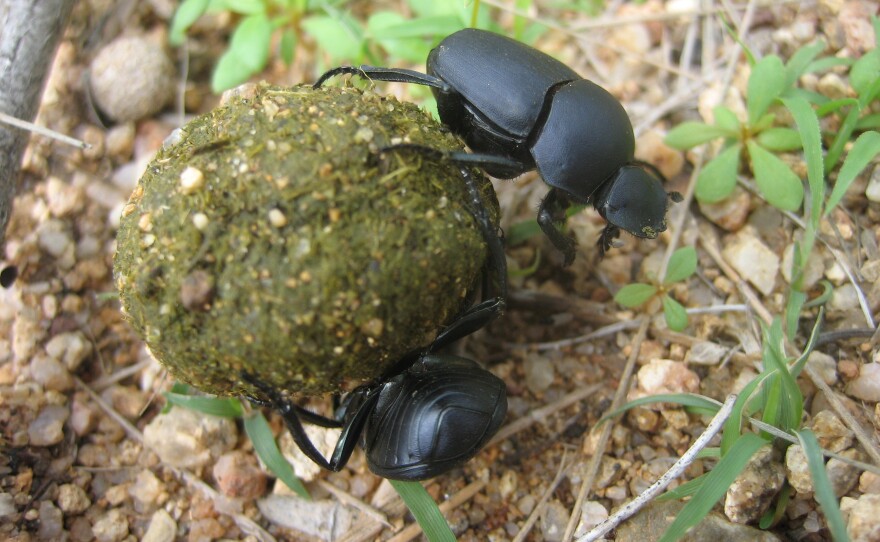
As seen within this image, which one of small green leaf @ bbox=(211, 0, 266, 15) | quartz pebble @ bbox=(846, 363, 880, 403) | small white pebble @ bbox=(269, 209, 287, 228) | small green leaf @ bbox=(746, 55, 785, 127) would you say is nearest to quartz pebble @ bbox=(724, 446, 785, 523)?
quartz pebble @ bbox=(846, 363, 880, 403)

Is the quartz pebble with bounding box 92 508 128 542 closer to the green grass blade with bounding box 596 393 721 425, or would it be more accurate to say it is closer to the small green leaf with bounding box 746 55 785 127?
the green grass blade with bounding box 596 393 721 425

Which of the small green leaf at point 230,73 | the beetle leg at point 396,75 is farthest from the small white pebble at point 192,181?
the small green leaf at point 230,73

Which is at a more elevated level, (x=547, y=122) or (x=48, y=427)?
(x=547, y=122)

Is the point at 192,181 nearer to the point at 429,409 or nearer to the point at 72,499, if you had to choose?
the point at 429,409

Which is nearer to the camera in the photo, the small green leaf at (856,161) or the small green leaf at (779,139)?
the small green leaf at (856,161)

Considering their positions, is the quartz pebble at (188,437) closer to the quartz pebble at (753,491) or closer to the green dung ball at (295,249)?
the green dung ball at (295,249)

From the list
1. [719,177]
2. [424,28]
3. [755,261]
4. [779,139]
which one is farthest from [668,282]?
[424,28]
